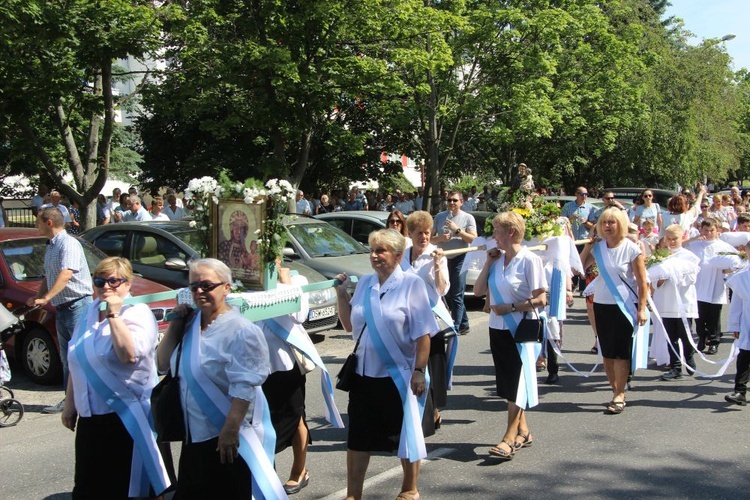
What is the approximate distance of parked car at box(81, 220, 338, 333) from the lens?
10695mm

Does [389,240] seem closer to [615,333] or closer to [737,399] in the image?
[615,333]

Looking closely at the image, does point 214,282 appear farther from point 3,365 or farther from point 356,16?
point 356,16

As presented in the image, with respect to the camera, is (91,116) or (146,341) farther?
(91,116)

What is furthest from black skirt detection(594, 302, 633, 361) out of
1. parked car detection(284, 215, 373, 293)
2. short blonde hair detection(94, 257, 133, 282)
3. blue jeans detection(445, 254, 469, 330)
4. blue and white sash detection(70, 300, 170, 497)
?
parked car detection(284, 215, 373, 293)

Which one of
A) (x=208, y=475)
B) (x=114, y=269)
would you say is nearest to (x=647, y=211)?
(x=114, y=269)

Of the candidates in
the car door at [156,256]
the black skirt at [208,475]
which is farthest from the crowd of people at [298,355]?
the car door at [156,256]

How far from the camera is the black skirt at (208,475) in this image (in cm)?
388

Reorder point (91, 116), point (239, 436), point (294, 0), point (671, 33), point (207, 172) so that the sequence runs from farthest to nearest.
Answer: point (671, 33) < point (207, 172) < point (294, 0) < point (91, 116) < point (239, 436)

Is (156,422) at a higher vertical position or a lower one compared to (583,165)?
lower

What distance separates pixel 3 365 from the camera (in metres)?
7.12

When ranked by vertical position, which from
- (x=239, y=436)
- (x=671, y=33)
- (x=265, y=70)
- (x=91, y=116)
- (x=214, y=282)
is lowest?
(x=239, y=436)

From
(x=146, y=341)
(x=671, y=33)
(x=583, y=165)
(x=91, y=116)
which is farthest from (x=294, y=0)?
(x=671, y=33)

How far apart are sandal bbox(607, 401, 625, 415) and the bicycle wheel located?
17.5 ft

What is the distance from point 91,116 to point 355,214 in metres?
5.28
